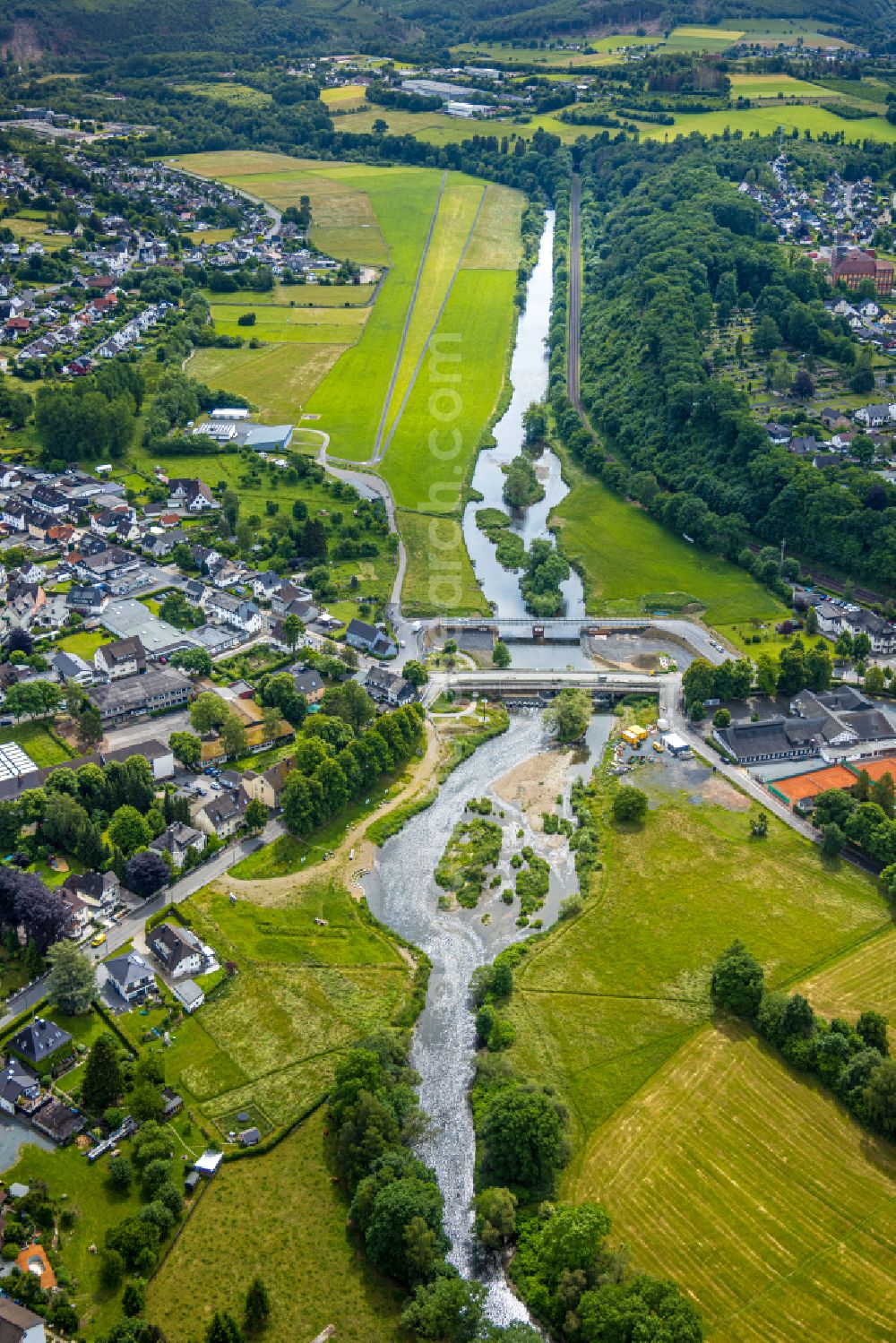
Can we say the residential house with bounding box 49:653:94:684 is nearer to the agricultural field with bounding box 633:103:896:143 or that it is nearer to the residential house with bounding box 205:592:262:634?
the residential house with bounding box 205:592:262:634

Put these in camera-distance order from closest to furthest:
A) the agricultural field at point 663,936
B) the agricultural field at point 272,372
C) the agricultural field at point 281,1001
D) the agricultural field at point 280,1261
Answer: the agricultural field at point 280,1261 < the agricultural field at point 281,1001 < the agricultural field at point 663,936 < the agricultural field at point 272,372

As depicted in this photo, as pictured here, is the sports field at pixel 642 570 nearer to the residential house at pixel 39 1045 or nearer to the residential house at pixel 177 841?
the residential house at pixel 177 841

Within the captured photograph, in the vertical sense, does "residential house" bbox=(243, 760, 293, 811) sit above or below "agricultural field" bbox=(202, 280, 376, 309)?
below

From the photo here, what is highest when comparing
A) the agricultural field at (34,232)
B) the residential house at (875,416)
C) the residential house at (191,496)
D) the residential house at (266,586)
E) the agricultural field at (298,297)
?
the agricultural field at (34,232)

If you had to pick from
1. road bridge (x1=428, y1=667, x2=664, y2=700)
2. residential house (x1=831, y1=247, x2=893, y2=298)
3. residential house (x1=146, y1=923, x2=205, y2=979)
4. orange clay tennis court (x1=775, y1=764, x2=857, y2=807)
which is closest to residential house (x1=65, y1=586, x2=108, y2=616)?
road bridge (x1=428, y1=667, x2=664, y2=700)

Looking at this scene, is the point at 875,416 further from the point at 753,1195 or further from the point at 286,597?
the point at 753,1195

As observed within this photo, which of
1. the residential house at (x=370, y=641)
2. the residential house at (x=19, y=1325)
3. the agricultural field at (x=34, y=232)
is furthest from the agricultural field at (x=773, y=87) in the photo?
the residential house at (x=19, y=1325)
